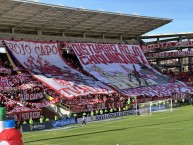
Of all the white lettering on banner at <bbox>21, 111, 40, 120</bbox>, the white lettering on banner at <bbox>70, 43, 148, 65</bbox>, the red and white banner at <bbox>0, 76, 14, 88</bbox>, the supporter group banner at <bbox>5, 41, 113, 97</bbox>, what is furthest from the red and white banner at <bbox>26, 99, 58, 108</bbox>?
the white lettering on banner at <bbox>70, 43, 148, 65</bbox>

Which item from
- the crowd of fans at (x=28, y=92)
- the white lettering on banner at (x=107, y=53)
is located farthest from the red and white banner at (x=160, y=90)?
the white lettering on banner at (x=107, y=53)

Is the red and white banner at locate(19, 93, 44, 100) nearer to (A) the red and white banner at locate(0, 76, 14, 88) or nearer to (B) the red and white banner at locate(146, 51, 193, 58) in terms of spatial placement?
(A) the red and white banner at locate(0, 76, 14, 88)

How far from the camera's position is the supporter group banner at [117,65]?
6138cm

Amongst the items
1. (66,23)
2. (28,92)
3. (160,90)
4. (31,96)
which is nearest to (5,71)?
(28,92)

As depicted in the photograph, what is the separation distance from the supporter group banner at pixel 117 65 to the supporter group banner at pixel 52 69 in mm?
3755

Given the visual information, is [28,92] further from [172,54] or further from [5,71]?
[172,54]

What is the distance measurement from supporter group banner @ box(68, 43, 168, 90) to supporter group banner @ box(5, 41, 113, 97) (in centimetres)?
376

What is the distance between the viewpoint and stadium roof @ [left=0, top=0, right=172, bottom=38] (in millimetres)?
56188

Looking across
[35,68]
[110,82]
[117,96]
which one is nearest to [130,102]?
[117,96]

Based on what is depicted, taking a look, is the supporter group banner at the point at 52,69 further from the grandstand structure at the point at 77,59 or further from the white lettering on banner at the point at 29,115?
the white lettering on banner at the point at 29,115

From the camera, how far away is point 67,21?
64875 mm

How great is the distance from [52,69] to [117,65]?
14.6m

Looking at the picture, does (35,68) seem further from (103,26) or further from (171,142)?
(171,142)

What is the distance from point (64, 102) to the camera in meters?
46.1
